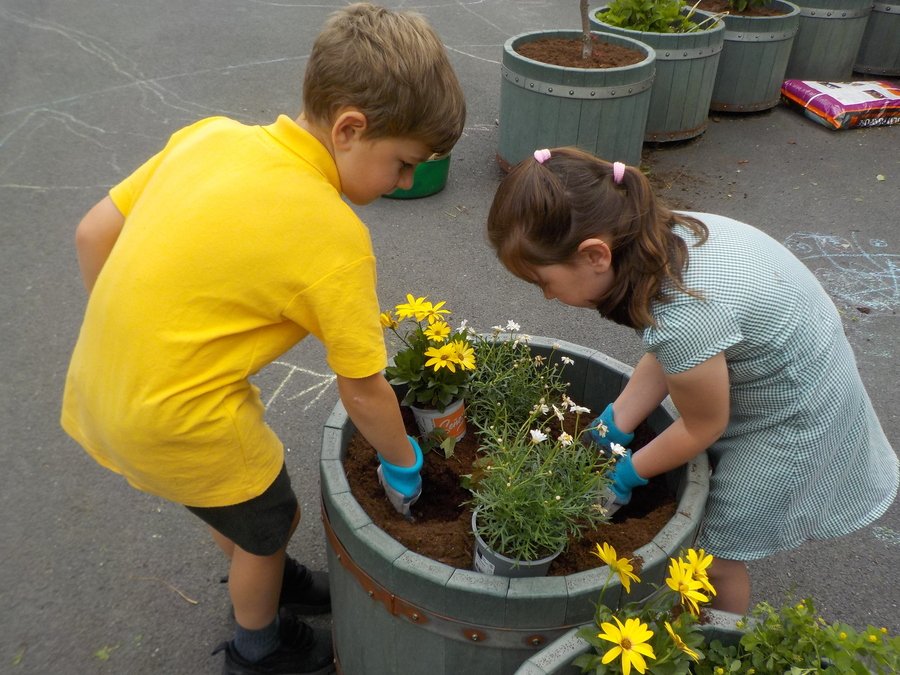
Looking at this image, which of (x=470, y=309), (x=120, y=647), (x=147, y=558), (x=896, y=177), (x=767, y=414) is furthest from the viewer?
(x=896, y=177)

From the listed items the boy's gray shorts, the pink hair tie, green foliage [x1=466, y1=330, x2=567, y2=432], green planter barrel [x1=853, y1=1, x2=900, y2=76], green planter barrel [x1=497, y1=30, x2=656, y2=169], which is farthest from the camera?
green planter barrel [x1=853, y1=1, x2=900, y2=76]

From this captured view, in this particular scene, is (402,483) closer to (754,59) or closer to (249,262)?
(249,262)

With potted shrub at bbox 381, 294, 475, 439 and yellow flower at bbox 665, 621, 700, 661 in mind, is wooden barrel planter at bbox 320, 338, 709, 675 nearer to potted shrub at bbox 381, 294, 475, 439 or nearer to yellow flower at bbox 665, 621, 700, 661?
yellow flower at bbox 665, 621, 700, 661

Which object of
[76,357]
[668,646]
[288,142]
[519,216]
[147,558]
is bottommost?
[147,558]

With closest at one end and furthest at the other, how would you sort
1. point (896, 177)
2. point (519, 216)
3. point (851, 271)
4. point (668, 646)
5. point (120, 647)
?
1. point (668, 646)
2. point (519, 216)
3. point (120, 647)
4. point (851, 271)
5. point (896, 177)

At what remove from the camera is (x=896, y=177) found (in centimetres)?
521

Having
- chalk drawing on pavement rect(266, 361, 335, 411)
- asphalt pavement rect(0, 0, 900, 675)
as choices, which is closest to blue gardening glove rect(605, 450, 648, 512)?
asphalt pavement rect(0, 0, 900, 675)

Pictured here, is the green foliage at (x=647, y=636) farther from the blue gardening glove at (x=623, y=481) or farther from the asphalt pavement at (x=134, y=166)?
the asphalt pavement at (x=134, y=166)

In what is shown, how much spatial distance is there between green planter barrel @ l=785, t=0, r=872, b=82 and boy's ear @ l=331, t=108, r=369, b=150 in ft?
19.3

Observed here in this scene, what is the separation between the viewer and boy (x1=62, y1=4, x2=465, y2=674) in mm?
1380

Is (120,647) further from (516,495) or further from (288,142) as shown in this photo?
(288,142)

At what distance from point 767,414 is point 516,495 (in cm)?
62

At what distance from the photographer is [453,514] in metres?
1.96

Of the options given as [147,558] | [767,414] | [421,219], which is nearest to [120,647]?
[147,558]
